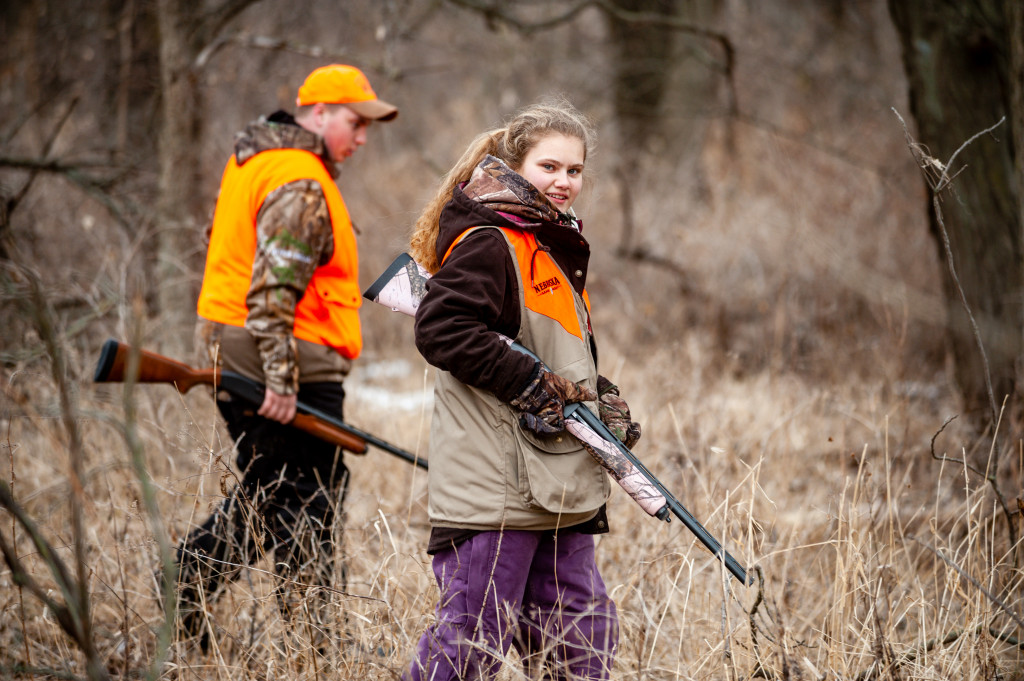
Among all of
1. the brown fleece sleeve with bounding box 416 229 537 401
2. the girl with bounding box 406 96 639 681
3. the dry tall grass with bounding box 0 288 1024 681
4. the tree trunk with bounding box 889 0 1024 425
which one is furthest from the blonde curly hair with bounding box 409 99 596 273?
the tree trunk with bounding box 889 0 1024 425

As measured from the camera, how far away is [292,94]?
7973 millimetres

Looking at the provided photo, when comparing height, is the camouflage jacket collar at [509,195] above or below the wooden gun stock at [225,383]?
above

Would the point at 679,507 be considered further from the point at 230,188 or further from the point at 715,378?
the point at 715,378

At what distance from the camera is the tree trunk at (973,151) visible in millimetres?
4000

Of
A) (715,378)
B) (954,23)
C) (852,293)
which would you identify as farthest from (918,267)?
(954,23)

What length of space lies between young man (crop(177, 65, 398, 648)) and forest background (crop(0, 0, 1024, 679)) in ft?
0.61

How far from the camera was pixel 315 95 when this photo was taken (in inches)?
118

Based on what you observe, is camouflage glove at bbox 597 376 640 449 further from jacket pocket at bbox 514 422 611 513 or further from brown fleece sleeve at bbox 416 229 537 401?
brown fleece sleeve at bbox 416 229 537 401

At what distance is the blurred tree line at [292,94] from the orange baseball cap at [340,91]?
1.10m

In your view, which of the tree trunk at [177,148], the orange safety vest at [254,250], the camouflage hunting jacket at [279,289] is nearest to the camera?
the camouflage hunting jacket at [279,289]

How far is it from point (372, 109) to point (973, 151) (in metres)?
2.94

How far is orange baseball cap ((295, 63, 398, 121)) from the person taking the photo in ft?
9.82

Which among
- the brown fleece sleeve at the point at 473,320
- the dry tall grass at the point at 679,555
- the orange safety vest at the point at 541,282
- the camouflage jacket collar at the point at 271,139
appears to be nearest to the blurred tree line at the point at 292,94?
the dry tall grass at the point at 679,555

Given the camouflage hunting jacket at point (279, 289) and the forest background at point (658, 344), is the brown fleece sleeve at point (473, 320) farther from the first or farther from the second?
the camouflage hunting jacket at point (279, 289)
